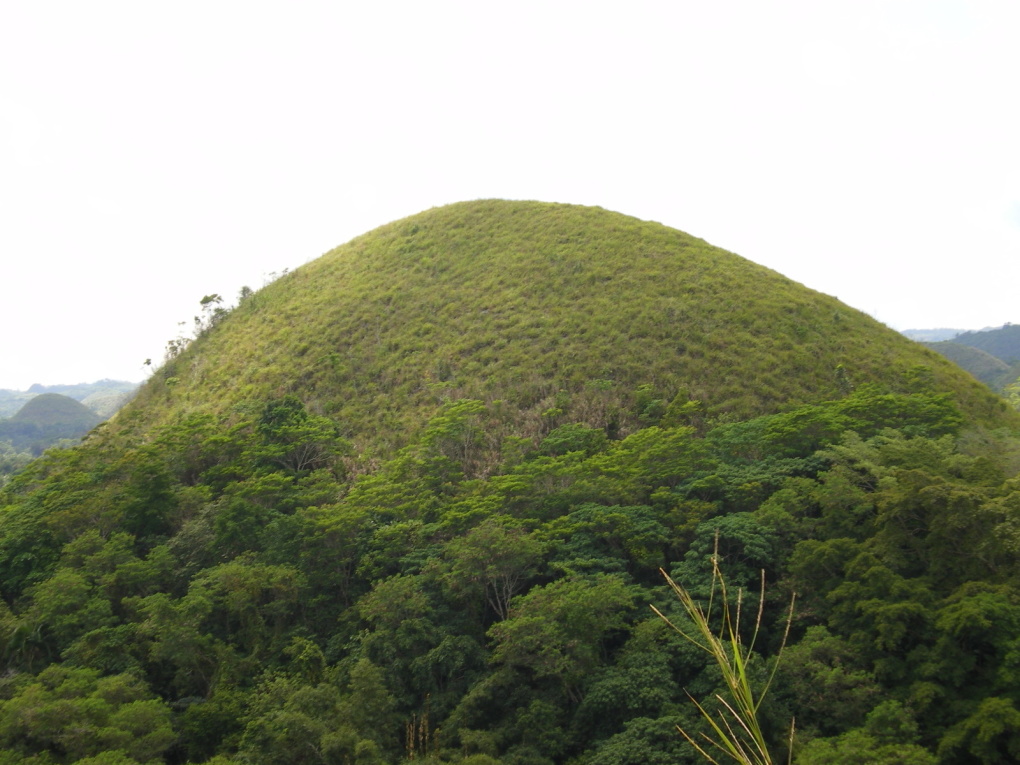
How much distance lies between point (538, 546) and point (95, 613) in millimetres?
9659

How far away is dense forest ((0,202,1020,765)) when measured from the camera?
1005 cm

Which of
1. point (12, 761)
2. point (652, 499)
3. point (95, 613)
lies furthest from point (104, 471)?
point (652, 499)

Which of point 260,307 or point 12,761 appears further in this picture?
point 260,307

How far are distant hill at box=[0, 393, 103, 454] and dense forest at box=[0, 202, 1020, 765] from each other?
295 feet

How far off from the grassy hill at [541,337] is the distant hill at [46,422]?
79.9 m

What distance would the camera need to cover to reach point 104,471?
19.0 meters

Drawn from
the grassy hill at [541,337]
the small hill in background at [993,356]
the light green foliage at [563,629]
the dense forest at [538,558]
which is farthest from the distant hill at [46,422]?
the small hill in background at [993,356]

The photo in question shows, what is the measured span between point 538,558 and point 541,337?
552 inches

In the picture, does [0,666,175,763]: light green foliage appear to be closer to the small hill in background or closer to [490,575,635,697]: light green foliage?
[490,575,635,697]: light green foliage

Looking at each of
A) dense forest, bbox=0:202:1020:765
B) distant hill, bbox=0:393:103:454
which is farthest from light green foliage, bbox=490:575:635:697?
distant hill, bbox=0:393:103:454

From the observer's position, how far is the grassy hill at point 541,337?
23266 mm

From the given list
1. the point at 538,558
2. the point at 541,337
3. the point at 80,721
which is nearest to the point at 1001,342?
the point at 541,337

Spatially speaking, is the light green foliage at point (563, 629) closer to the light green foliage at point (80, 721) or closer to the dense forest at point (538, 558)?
the dense forest at point (538, 558)

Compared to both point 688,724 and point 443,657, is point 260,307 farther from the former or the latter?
point 688,724
